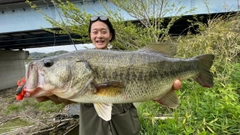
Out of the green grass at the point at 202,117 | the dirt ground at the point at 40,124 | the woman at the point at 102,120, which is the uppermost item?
the woman at the point at 102,120

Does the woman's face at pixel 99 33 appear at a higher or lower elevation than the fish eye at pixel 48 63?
higher

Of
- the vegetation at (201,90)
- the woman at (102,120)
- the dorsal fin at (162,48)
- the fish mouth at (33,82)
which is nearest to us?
the fish mouth at (33,82)

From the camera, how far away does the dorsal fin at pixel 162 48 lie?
212 cm

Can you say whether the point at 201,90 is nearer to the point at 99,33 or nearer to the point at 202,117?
the point at 202,117

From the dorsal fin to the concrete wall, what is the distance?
2007 centimetres

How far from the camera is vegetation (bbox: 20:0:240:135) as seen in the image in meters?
3.41

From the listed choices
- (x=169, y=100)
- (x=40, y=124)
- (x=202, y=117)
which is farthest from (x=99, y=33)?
(x=40, y=124)

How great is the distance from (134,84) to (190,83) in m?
3.57

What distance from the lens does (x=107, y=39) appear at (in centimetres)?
236

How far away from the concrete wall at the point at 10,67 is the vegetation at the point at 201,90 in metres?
14.5

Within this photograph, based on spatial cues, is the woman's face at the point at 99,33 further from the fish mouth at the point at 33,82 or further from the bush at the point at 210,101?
the bush at the point at 210,101

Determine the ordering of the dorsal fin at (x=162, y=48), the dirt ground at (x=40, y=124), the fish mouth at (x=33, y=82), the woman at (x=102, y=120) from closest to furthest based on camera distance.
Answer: the fish mouth at (x=33, y=82)
the dorsal fin at (x=162, y=48)
the woman at (x=102, y=120)
the dirt ground at (x=40, y=124)

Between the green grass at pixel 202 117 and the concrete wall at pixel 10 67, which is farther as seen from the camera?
the concrete wall at pixel 10 67

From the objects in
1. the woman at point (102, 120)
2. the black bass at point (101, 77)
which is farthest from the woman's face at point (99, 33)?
the black bass at point (101, 77)
